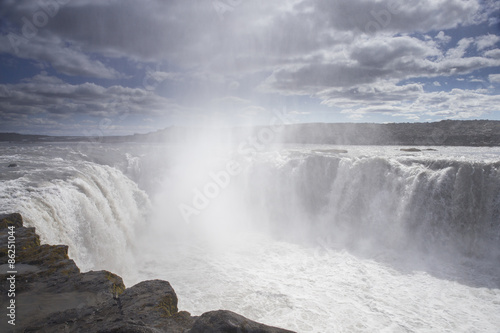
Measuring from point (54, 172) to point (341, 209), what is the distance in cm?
1507

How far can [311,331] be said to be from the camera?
7426 mm

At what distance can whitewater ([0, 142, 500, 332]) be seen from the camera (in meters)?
8.29

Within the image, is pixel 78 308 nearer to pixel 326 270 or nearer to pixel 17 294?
pixel 17 294

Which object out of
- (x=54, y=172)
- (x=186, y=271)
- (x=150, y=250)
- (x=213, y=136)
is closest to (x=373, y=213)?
(x=186, y=271)

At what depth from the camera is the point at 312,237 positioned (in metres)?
15.2

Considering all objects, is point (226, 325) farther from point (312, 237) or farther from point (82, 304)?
point (312, 237)

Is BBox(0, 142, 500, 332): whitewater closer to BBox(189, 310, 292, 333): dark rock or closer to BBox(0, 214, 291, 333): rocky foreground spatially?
BBox(0, 214, 291, 333): rocky foreground

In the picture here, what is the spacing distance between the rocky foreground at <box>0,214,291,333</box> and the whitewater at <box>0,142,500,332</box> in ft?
11.0

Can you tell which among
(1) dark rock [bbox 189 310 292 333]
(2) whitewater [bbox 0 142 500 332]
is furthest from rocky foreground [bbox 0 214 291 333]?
(2) whitewater [bbox 0 142 500 332]

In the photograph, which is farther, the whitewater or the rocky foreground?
the whitewater

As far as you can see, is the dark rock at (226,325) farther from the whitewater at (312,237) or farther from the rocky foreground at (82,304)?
the whitewater at (312,237)

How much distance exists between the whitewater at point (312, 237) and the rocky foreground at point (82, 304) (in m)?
3.36

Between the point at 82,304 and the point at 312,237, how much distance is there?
517 inches

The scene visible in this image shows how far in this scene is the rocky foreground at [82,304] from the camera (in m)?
2.86
